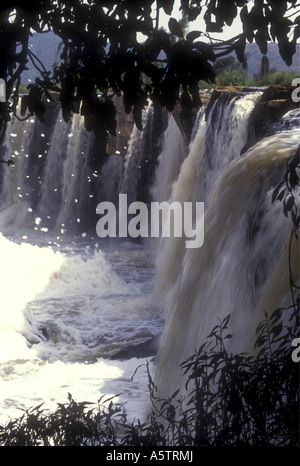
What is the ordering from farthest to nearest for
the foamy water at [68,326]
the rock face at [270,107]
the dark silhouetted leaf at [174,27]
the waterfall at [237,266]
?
the rock face at [270,107]
the foamy water at [68,326]
the waterfall at [237,266]
the dark silhouetted leaf at [174,27]

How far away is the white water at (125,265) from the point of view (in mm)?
7488

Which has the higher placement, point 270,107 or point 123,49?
point 270,107

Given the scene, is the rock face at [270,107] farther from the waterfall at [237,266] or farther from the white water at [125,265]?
→ the waterfall at [237,266]

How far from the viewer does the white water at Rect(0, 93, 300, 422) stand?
7.49 m

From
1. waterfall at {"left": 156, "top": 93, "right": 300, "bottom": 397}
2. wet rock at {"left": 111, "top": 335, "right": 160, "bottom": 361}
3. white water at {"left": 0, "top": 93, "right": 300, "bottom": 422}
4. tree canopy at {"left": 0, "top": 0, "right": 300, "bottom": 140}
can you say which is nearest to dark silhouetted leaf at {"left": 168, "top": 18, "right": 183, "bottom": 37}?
tree canopy at {"left": 0, "top": 0, "right": 300, "bottom": 140}

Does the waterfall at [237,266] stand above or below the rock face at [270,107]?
below

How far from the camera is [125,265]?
1831 centimetres

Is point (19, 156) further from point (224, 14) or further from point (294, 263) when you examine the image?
point (224, 14)

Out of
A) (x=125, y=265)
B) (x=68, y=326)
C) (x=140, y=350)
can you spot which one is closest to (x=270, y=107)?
(x=125, y=265)

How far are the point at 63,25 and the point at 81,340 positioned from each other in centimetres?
878

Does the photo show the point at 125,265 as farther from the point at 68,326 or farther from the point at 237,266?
the point at 237,266

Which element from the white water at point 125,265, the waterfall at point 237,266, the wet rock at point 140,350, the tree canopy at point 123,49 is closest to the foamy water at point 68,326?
the white water at point 125,265

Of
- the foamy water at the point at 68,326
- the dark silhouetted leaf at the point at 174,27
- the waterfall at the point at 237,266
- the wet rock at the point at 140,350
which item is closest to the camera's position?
the dark silhouetted leaf at the point at 174,27

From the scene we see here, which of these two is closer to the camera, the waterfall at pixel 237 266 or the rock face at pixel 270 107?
the waterfall at pixel 237 266
